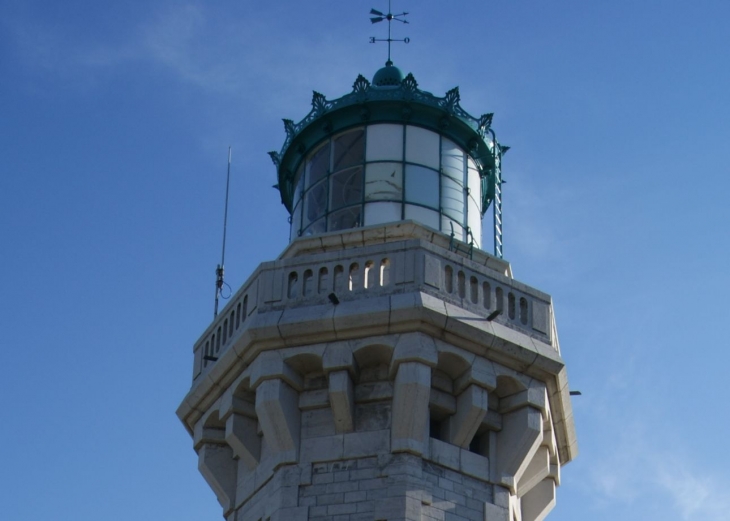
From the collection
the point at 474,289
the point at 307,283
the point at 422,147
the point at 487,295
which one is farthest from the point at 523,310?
the point at 422,147

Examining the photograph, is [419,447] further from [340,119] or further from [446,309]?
[340,119]

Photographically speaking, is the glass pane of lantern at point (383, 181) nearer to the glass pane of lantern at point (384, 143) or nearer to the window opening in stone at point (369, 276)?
the glass pane of lantern at point (384, 143)

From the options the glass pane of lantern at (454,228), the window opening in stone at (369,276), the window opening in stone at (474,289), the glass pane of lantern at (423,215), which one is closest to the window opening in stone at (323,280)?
the window opening in stone at (369,276)

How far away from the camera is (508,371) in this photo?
1880cm

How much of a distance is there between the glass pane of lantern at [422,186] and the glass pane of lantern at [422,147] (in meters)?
0.13

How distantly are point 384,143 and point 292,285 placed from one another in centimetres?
315

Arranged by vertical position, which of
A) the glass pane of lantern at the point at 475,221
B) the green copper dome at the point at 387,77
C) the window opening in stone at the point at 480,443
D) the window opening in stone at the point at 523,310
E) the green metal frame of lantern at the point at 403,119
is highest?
the green copper dome at the point at 387,77

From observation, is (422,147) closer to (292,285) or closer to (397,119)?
(397,119)

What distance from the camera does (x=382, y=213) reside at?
20797 millimetres

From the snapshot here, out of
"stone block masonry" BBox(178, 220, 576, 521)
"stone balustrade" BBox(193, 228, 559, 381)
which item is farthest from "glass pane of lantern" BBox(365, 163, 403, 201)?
"stone block masonry" BBox(178, 220, 576, 521)

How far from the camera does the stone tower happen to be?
1788cm

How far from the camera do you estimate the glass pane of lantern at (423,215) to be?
20750mm

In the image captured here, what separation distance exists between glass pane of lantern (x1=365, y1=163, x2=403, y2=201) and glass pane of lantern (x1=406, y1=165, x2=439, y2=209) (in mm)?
122

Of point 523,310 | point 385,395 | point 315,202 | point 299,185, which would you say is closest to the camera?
point 385,395
